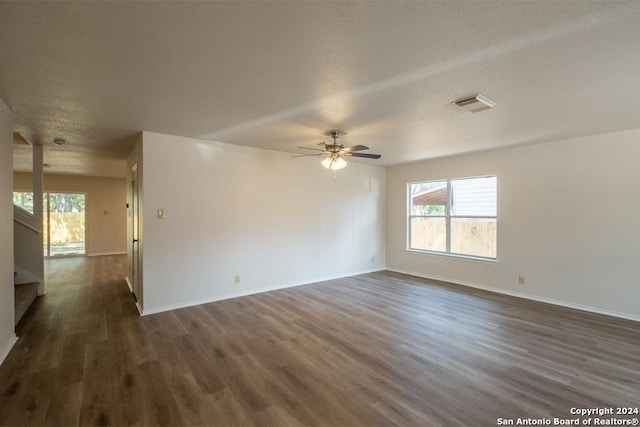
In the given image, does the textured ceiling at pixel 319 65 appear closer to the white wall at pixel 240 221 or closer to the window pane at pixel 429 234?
the white wall at pixel 240 221

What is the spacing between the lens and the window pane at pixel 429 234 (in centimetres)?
597

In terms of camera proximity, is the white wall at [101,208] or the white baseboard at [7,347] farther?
the white wall at [101,208]

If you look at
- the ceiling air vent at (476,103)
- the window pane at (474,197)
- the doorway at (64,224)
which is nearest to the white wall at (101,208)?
the doorway at (64,224)

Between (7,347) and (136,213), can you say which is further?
(136,213)

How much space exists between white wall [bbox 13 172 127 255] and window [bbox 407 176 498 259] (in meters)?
8.67

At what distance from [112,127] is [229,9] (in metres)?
2.96

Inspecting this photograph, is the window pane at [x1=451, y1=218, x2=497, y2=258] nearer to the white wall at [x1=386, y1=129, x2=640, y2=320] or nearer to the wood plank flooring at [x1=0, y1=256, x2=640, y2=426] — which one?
the white wall at [x1=386, y1=129, x2=640, y2=320]

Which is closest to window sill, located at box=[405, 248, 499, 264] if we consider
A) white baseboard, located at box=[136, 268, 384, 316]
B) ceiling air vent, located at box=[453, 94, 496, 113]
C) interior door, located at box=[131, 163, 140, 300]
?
white baseboard, located at box=[136, 268, 384, 316]

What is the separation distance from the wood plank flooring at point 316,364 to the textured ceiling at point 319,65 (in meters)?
2.38

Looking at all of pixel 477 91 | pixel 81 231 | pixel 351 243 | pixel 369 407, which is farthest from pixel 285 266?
pixel 81 231

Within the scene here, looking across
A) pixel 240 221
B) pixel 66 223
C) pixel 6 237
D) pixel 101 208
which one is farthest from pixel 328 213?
pixel 66 223

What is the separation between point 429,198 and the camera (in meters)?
6.22

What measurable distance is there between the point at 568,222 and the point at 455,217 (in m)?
1.74

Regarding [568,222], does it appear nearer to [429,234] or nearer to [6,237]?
[429,234]
